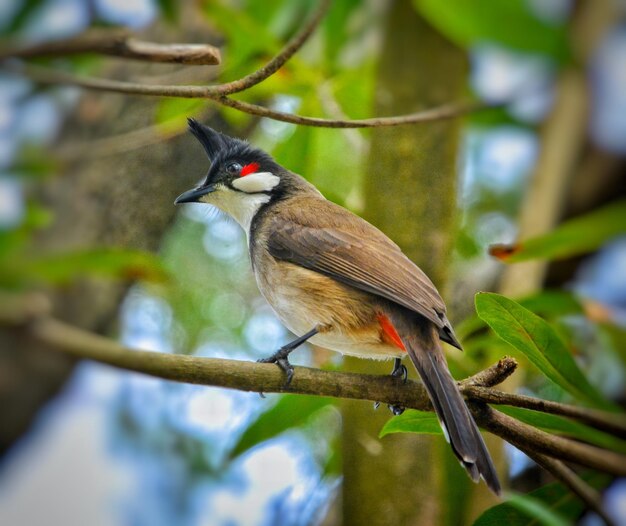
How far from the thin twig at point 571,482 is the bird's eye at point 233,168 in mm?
710

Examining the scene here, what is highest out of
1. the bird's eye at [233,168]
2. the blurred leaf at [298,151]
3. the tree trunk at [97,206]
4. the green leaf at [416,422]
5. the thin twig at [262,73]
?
the thin twig at [262,73]

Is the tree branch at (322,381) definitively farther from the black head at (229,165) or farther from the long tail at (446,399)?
the black head at (229,165)

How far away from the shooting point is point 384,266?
4.54ft

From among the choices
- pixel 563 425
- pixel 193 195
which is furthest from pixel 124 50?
pixel 563 425

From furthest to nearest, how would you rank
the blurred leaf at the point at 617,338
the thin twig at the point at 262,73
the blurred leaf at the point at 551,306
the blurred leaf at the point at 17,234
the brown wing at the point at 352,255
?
the blurred leaf at the point at 617,338 → the blurred leaf at the point at 551,306 → the blurred leaf at the point at 17,234 → the brown wing at the point at 352,255 → the thin twig at the point at 262,73

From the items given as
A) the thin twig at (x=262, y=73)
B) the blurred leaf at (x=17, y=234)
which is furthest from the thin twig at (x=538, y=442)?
the blurred leaf at (x=17, y=234)

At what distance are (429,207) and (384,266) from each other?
20 centimetres

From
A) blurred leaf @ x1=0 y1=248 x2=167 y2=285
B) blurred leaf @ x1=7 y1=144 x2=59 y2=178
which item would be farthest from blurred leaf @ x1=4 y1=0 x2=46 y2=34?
blurred leaf @ x1=0 y1=248 x2=167 y2=285

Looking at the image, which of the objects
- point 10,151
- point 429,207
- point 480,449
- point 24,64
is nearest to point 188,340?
point 10,151

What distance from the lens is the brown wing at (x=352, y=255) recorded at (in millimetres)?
1305

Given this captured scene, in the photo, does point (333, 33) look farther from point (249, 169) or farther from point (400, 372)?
point (400, 372)

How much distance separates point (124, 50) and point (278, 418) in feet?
2.65

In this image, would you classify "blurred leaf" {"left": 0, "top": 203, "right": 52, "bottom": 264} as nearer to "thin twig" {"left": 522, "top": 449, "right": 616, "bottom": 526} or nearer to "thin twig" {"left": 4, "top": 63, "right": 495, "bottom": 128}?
"thin twig" {"left": 4, "top": 63, "right": 495, "bottom": 128}

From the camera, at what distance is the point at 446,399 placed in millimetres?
1066
